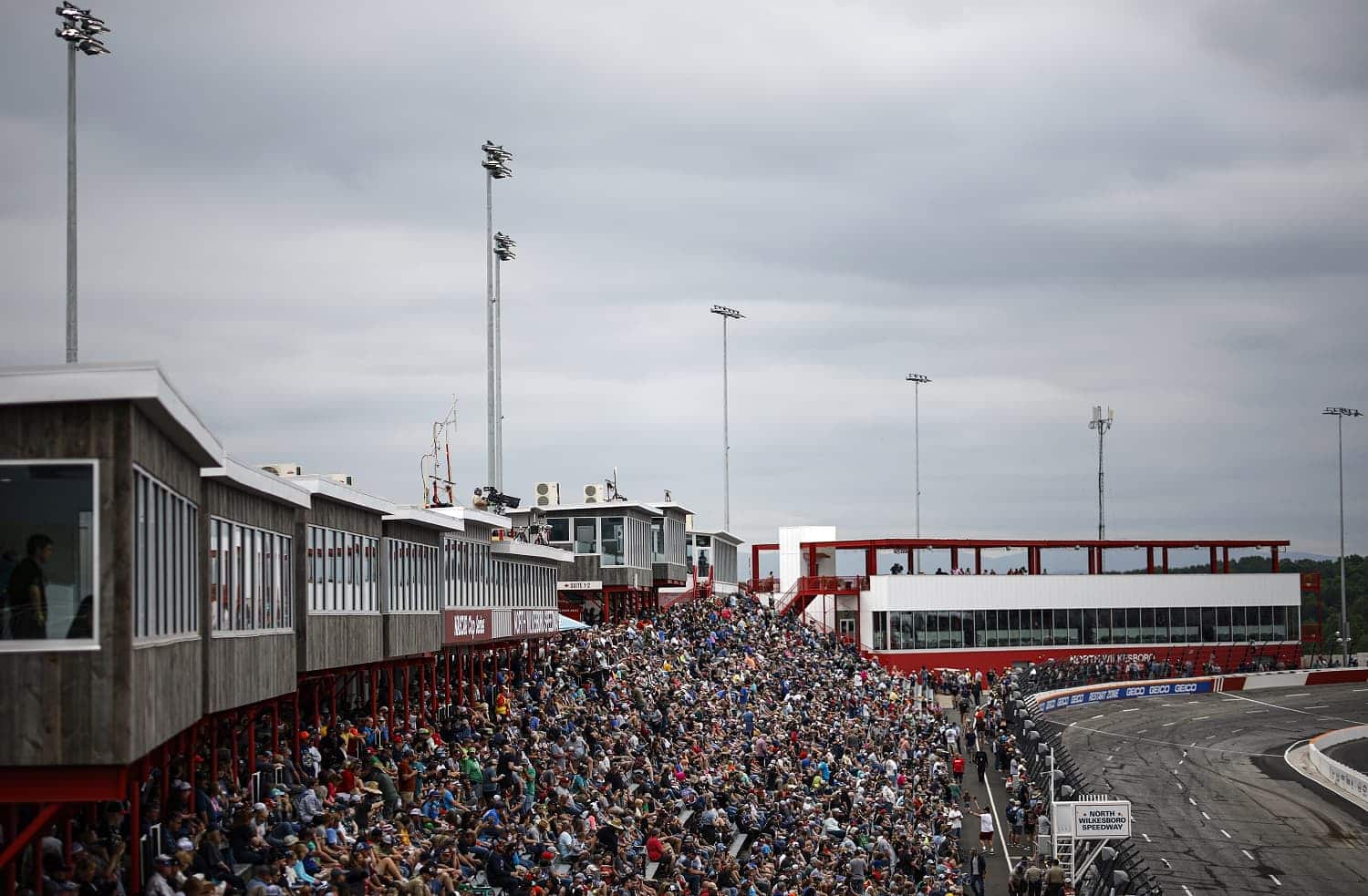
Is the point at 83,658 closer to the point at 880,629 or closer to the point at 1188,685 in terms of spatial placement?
the point at 880,629

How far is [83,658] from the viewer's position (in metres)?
12.8

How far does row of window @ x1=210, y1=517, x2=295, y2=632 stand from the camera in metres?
18.3

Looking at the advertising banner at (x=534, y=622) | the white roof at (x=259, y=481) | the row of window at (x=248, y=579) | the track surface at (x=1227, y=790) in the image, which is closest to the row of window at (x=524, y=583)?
the advertising banner at (x=534, y=622)

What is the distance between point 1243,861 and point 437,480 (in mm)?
24664

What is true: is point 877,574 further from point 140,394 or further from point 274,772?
point 140,394

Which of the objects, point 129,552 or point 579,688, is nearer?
point 129,552

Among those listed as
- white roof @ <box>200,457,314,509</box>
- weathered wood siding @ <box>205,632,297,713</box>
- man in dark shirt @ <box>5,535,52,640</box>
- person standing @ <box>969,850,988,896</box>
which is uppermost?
white roof @ <box>200,457,314,509</box>

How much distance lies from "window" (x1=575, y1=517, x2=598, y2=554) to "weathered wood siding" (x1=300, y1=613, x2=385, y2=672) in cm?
2957

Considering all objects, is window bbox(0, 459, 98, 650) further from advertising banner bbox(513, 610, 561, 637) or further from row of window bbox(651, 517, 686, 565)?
row of window bbox(651, 517, 686, 565)

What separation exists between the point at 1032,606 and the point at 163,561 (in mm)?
74684

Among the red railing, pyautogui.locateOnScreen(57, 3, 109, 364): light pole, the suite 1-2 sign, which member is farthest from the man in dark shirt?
the red railing

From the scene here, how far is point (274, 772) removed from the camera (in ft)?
72.9

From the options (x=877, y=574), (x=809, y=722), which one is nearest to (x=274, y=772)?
(x=809, y=722)

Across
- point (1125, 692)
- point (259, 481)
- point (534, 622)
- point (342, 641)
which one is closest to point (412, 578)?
point (342, 641)
